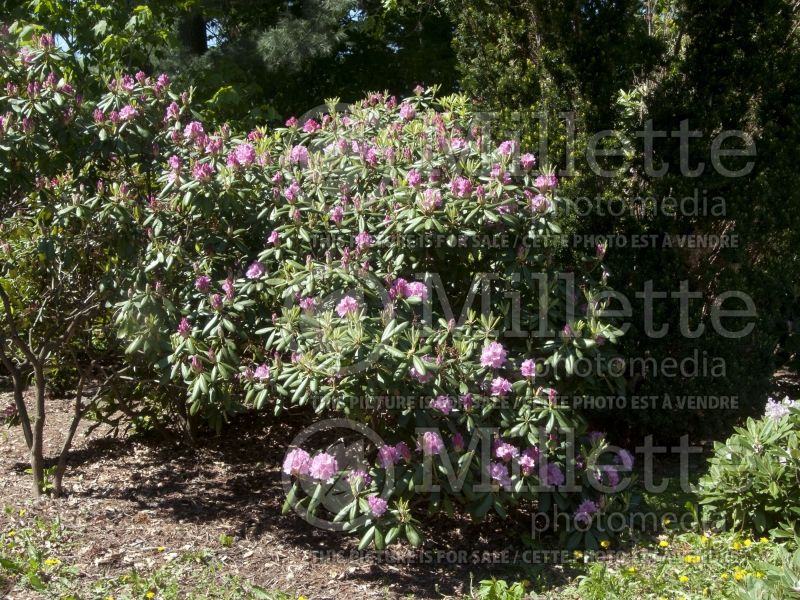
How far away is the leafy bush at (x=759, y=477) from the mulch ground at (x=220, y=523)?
107 cm

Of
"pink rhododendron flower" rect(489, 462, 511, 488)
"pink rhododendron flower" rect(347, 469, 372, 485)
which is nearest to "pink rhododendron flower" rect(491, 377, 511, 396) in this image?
"pink rhododendron flower" rect(489, 462, 511, 488)

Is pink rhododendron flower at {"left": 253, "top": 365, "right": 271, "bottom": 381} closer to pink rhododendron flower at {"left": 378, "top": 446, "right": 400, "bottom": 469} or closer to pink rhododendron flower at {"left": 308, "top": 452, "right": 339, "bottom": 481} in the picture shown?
pink rhododendron flower at {"left": 308, "top": 452, "right": 339, "bottom": 481}

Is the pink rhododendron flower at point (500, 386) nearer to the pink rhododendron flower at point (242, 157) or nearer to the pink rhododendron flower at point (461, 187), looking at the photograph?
the pink rhododendron flower at point (461, 187)

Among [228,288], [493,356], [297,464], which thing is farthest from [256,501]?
[493,356]

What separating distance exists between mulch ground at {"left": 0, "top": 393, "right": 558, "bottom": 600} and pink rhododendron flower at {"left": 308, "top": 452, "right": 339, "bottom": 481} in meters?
0.50

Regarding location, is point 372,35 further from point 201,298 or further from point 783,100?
point 201,298

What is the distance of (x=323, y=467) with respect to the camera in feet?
12.4

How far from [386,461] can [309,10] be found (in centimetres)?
712

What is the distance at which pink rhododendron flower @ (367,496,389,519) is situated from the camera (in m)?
3.72

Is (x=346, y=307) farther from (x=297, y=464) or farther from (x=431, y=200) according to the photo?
(x=297, y=464)

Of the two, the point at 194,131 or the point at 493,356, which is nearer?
the point at 493,356

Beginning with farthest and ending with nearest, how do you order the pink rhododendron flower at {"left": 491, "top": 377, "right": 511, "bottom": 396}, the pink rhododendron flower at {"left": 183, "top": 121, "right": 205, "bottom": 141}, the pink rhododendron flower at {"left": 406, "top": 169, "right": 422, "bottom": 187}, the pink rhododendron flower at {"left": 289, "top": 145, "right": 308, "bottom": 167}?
the pink rhododendron flower at {"left": 289, "top": 145, "right": 308, "bottom": 167}
the pink rhododendron flower at {"left": 183, "top": 121, "right": 205, "bottom": 141}
the pink rhododendron flower at {"left": 406, "top": 169, "right": 422, "bottom": 187}
the pink rhododendron flower at {"left": 491, "top": 377, "right": 511, "bottom": 396}

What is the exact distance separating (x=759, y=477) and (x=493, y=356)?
1415 mm

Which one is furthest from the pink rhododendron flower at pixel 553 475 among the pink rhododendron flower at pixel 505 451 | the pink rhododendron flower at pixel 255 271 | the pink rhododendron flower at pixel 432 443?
the pink rhododendron flower at pixel 255 271
